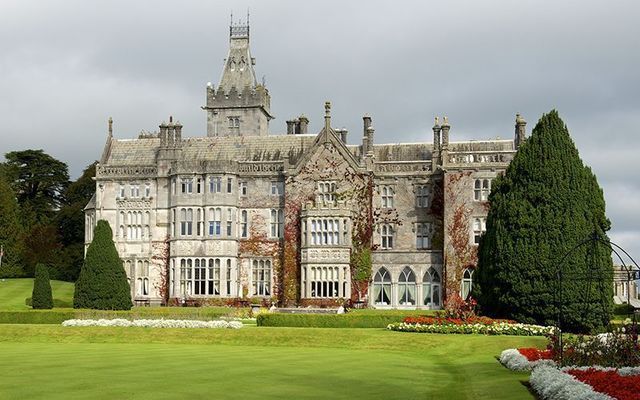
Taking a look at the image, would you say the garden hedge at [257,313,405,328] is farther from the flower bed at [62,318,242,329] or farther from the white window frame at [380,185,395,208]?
the white window frame at [380,185,395,208]

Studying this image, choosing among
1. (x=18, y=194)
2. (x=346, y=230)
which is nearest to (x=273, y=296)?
(x=346, y=230)

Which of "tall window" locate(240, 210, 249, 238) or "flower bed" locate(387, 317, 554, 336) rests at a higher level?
"tall window" locate(240, 210, 249, 238)

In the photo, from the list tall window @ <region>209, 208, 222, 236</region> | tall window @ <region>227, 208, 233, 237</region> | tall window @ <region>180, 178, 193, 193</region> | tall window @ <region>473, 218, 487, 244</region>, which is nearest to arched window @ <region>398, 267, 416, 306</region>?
tall window @ <region>473, 218, 487, 244</region>

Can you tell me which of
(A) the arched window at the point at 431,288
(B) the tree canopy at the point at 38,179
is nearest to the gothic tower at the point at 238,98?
(A) the arched window at the point at 431,288

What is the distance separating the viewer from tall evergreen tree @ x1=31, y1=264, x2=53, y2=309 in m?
52.3

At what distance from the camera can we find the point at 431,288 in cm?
5684

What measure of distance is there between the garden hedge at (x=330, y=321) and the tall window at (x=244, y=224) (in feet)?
58.9

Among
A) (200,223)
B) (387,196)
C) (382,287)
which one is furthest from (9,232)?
(382,287)

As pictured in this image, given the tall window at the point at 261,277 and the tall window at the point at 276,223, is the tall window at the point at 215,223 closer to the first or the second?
the tall window at the point at 261,277

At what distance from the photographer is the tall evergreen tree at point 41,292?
52344 mm

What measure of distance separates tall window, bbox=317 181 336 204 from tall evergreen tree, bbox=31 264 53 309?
17.0m

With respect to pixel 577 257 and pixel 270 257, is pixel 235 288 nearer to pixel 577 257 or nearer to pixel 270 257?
pixel 270 257

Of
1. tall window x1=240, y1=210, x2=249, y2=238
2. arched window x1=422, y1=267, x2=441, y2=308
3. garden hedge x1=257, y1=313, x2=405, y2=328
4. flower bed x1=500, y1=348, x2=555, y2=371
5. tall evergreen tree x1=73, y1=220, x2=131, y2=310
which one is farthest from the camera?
tall window x1=240, y1=210, x2=249, y2=238

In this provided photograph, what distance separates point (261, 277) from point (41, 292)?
1377 centimetres
